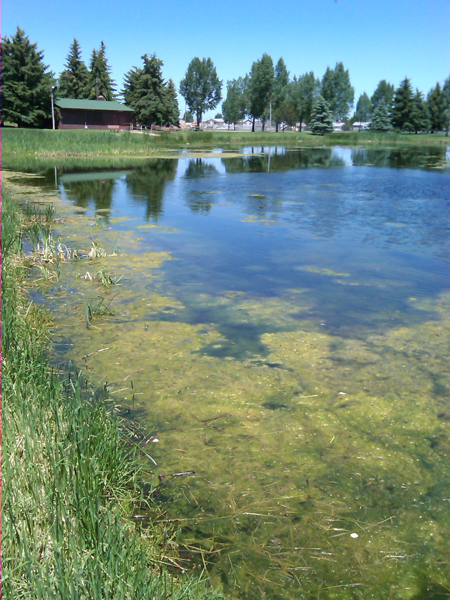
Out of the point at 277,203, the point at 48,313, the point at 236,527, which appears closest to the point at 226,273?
the point at 48,313

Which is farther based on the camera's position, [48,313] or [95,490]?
[48,313]

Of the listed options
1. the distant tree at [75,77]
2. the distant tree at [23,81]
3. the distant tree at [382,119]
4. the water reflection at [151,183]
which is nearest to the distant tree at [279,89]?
the distant tree at [382,119]

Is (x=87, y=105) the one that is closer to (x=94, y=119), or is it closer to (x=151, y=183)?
(x=94, y=119)

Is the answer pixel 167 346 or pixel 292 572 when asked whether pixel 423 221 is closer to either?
pixel 167 346

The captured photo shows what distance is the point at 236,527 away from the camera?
312 centimetres

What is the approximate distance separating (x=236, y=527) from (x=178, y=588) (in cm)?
61

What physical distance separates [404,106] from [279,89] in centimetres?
2401

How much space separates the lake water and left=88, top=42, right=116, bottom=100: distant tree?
62.0 metres

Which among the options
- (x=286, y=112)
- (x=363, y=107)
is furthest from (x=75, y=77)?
(x=363, y=107)

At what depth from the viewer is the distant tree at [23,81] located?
45.4m

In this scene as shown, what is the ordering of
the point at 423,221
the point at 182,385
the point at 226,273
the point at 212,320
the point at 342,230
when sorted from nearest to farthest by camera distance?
the point at 182,385 → the point at 212,320 → the point at 226,273 → the point at 342,230 → the point at 423,221

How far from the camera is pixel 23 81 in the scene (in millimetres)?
46562

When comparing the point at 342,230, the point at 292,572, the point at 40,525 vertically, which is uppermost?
the point at 342,230

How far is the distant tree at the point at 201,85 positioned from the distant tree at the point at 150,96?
3559 centimetres
